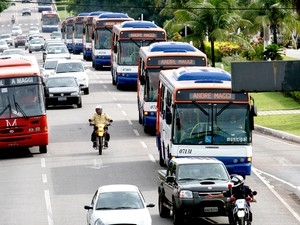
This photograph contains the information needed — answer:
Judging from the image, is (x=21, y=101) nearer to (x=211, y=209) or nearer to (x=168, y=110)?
(x=168, y=110)

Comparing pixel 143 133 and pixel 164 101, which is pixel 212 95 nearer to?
pixel 164 101

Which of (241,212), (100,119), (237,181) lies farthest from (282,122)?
(241,212)

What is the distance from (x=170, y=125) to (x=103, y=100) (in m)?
25.2

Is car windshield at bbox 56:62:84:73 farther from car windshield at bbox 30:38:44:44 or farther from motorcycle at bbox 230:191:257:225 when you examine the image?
car windshield at bbox 30:38:44:44

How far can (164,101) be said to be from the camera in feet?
119

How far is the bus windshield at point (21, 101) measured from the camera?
39438 millimetres

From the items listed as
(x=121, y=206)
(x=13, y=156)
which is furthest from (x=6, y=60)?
(x=121, y=206)

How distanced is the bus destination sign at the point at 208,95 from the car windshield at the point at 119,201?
27.1 ft

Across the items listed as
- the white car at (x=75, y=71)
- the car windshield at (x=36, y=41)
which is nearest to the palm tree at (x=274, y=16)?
the white car at (x=75, y=71)

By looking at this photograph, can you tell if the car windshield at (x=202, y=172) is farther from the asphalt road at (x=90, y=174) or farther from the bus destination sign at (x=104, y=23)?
the bus destination sign at (x=104, y=23)

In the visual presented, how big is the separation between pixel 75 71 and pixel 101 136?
21.2 metres

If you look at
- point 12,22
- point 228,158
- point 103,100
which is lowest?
point 12,22

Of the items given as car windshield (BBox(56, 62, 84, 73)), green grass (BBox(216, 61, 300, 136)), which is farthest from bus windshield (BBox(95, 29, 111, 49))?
green grass (BBox(216, 61, 300, 136))

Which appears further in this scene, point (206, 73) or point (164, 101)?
point (164, 101)
